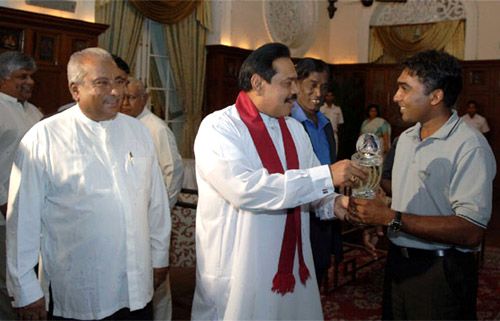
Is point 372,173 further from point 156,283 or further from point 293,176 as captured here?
point 156,283

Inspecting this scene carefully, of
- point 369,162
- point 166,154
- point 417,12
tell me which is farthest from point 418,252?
point 417,12

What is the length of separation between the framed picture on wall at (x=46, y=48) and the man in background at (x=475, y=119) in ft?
25.3

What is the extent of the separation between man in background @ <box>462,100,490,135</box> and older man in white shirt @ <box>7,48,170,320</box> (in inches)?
401

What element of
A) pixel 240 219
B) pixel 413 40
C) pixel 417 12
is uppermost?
pixel 417 12

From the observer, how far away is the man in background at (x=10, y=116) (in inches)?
134

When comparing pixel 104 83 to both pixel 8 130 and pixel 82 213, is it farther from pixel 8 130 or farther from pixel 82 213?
pixel 8 130

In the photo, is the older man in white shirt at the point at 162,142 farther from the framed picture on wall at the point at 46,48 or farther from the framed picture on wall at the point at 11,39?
the framed picture on wall at the point at 46,48

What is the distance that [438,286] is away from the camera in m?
2.22

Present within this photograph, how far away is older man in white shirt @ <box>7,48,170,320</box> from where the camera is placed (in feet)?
7.00

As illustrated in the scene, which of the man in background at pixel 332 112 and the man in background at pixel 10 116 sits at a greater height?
the man in background at pixel 332 112

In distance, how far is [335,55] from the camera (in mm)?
13305

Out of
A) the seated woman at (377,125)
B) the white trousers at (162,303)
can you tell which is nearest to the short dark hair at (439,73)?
the white trousers at (162,303)

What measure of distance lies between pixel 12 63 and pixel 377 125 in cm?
915

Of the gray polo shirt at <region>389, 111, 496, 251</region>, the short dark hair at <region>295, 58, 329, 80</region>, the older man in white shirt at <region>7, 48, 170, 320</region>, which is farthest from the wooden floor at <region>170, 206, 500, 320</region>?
the gray polo shirt at <region>389, 111, 496, 251</region>
